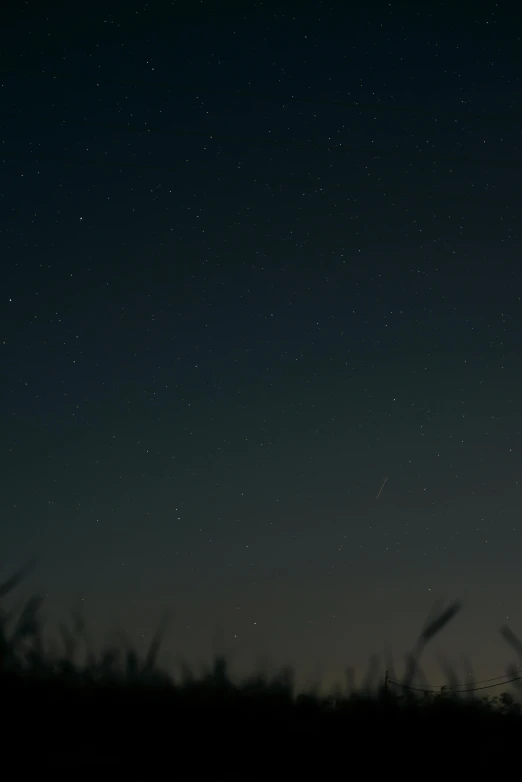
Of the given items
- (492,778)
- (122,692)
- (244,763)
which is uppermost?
(122,692)

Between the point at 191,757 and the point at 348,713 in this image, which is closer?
the point at 191,757

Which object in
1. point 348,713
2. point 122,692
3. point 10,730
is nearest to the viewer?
point 10,730

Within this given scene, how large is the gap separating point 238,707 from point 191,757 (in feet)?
7.36

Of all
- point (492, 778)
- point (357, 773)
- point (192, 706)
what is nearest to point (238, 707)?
point (192, 706)

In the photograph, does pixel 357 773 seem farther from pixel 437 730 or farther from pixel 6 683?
pixel 6 683

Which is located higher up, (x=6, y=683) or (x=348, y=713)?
(x=6, y=683)

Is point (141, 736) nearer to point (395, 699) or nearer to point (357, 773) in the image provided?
point (357, 773)

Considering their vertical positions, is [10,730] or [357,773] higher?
[10,730]

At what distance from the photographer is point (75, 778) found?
945cm

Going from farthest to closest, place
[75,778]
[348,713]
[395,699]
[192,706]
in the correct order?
[395,699]
[348,713]
[192,706]
[75,778]

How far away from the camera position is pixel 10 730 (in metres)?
10.1

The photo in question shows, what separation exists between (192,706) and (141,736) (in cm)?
162

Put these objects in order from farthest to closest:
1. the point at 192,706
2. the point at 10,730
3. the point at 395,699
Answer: the point at 395,699 < the point at 192,706 < the point at 10,730

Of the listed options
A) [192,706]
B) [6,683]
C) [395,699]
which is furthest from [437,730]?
[6,683]
